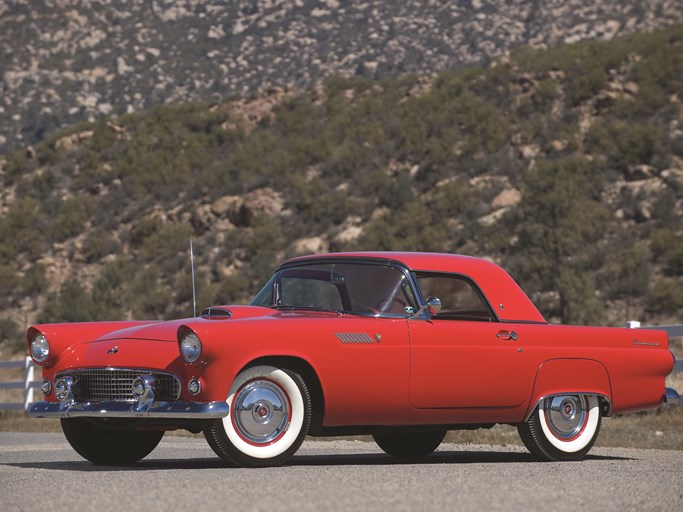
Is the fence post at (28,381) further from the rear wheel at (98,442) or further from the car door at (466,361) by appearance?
the car door at (466,361)

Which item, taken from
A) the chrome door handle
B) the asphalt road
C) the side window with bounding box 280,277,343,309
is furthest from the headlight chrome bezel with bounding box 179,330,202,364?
the chrome door handle

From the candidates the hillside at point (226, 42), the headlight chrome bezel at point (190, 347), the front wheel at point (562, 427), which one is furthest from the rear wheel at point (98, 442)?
the hillside at point (226, 42)

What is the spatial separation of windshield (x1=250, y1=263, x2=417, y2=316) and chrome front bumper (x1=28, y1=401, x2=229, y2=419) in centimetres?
159

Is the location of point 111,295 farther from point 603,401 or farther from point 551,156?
point 603,401

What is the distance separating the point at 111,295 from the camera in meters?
40.6

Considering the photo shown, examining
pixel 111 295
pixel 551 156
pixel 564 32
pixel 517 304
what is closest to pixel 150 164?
pixel 111 295

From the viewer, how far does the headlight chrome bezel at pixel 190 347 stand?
8.29 m

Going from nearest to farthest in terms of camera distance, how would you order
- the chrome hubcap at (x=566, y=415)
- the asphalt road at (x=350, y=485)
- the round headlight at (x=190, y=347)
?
the asphalt road at (x=350, y=485)
the round headlight at (x=190, y=347)
the chrome hubcap at (x=566, y=415)

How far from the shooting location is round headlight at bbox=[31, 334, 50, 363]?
9617 mm

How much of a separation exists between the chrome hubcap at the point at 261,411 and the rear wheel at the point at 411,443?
7.91 feet

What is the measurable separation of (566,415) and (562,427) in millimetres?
110

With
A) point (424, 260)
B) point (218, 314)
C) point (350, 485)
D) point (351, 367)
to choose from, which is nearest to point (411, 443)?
point (424, 260)

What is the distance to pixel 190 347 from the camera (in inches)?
328

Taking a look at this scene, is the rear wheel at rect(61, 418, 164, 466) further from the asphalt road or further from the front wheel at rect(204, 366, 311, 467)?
the front wheel at rect(204, 366, 311, 467)
